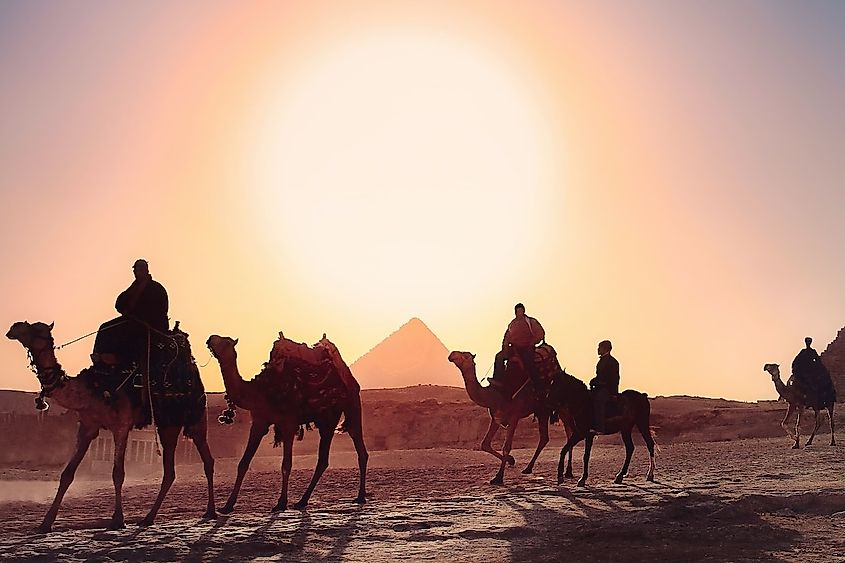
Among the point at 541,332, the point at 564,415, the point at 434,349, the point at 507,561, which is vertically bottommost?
the point at 507,561

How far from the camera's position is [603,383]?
1430 cm

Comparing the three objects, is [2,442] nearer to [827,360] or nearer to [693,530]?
[693,530]

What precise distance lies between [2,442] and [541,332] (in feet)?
87.1

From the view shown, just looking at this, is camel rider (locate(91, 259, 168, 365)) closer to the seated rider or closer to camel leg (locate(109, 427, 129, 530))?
camel leg (locate(109, 427, 129, 530))

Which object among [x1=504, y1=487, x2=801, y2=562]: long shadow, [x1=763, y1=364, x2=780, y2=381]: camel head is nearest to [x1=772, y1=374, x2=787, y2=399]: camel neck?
[x1=763, y1=364, x2=780, y2=381]: camel head

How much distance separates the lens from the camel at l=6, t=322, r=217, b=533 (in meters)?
9.23

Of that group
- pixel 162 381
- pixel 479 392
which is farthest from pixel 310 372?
pixel 479 392

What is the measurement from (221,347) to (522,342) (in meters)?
5.40

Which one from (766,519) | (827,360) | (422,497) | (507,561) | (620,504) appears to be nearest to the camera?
(507,561)

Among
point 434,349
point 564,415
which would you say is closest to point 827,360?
point 564,415

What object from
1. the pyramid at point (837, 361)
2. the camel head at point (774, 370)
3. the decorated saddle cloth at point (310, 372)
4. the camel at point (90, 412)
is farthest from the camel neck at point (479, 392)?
the pyramid at point (837, 361)

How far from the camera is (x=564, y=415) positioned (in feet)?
49.9

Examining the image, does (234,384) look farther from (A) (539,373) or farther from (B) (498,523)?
(A) (539,373)

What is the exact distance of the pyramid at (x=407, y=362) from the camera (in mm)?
99156
